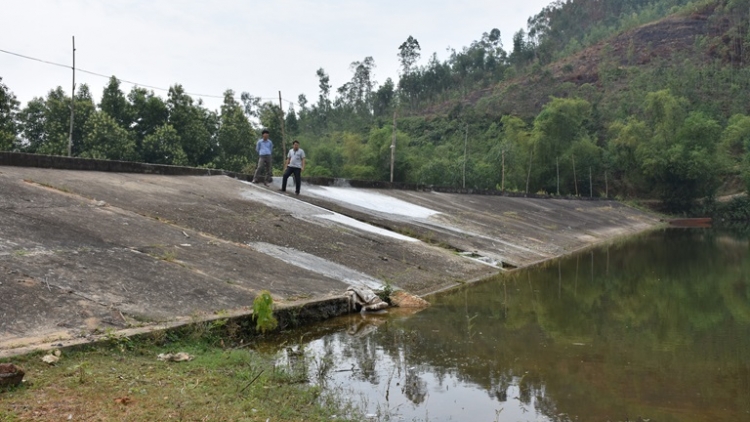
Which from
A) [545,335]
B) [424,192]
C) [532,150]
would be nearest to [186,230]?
[545,335]

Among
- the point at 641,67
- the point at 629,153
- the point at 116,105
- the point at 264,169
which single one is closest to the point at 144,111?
the point at 116,105

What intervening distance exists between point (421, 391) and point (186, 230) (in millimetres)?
5709

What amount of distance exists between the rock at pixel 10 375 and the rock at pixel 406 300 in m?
5.31

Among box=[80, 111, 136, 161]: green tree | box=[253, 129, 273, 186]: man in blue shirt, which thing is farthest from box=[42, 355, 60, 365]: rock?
box=[80, 111, 136, 161]: green tree

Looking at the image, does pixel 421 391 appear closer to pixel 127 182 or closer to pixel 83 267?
pixel 83 267

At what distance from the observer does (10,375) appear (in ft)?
12.8

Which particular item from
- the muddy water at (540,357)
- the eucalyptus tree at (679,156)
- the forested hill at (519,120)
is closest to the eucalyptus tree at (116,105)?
the forested hill at (519,120)

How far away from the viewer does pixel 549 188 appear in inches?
2088

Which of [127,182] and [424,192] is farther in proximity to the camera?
[424,192]

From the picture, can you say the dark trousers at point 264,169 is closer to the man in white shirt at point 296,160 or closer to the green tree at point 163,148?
the man in white shirt at point 296,160

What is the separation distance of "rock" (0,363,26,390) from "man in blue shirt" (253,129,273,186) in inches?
439

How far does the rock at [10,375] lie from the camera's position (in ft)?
12.7

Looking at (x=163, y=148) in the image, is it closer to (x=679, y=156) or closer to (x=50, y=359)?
(x=50, y=359)

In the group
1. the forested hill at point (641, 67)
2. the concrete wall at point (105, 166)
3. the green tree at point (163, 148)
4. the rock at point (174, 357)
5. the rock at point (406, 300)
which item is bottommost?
the rock at point (406, 300)
